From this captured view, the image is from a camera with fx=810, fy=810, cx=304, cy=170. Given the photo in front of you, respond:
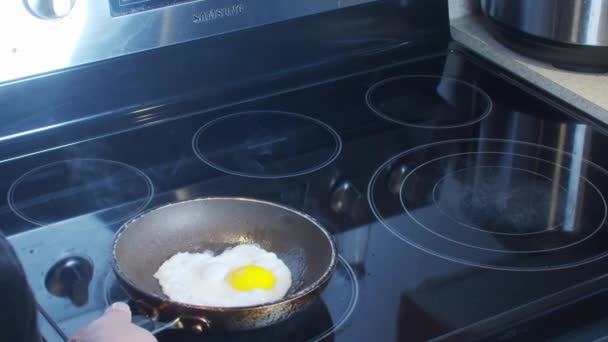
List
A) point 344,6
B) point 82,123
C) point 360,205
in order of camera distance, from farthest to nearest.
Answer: point 344,6
point 82,123
point 360,205

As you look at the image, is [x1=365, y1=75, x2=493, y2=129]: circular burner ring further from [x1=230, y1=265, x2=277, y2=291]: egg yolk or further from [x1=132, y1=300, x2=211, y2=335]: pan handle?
[x1=132, y1=300, x2=211, y2=335]: pan handle

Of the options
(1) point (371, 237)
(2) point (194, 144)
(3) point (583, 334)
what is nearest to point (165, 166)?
(2) point (194, 144)

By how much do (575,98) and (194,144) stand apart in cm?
54

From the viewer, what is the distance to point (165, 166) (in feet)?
3.38

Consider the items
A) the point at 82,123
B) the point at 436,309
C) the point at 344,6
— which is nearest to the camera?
the point at 436,309

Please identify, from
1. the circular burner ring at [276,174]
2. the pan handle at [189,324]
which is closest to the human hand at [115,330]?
the pan handle at [189,324]

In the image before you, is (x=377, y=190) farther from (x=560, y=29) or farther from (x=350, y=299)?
(x=560, y=29)

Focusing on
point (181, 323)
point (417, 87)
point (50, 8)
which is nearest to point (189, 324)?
point (181, 323)

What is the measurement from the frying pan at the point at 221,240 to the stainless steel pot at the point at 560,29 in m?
0.52

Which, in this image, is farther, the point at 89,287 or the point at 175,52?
the point at 175,52

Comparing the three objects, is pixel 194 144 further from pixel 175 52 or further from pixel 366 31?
pixel 366 31

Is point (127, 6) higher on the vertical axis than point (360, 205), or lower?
higher

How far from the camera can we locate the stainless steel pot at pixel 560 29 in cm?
111

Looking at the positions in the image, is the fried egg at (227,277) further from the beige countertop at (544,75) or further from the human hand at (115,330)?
the beige countertop at (544,75)
